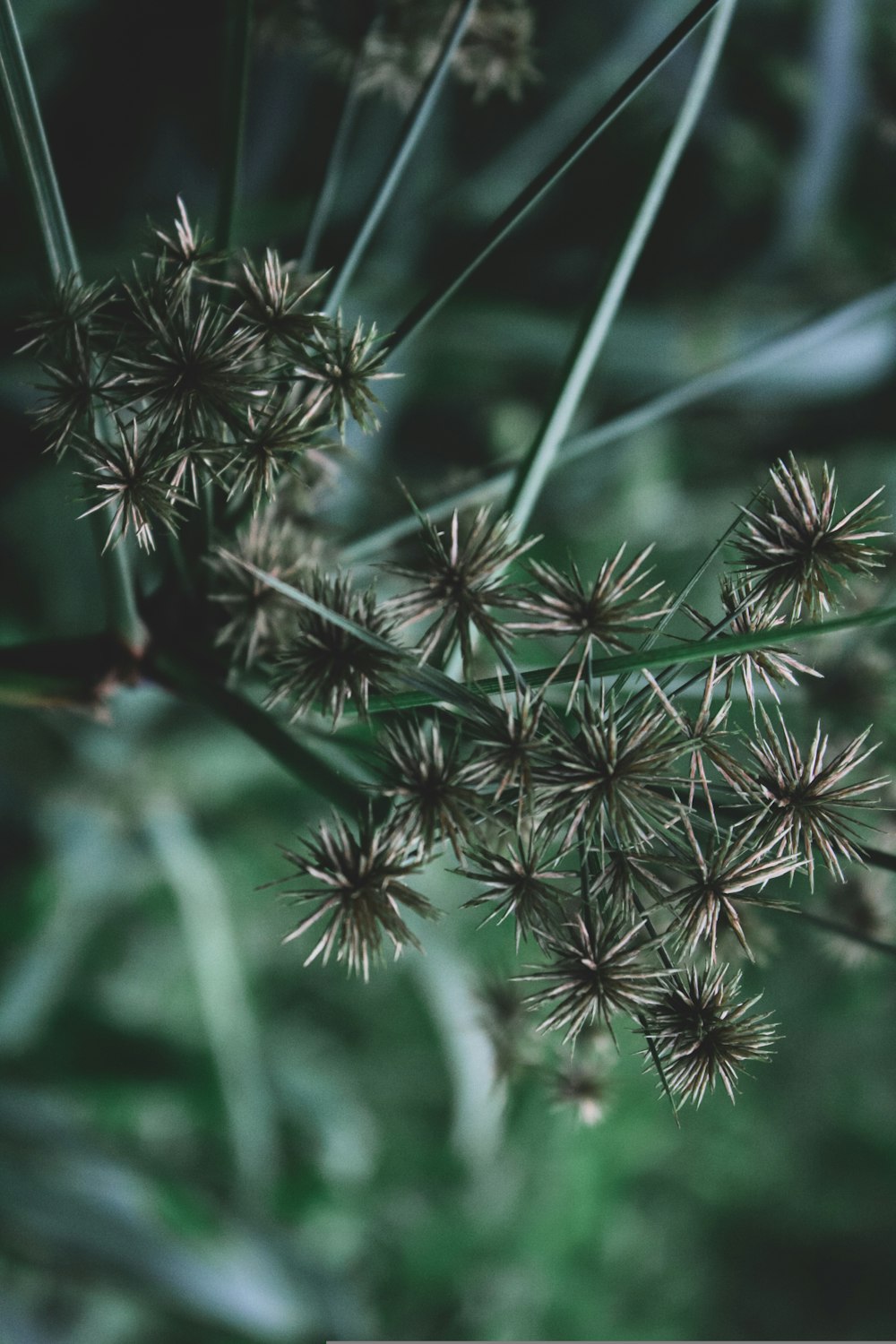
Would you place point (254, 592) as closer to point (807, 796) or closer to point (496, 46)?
point (807, 796)

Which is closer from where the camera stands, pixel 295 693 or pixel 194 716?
pixel 295 693

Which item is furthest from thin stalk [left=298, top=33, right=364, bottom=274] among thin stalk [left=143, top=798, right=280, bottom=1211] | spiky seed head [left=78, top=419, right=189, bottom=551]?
thin stalk [left=143, top=798, right=280, bottom=1211]

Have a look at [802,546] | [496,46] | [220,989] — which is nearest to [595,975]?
[802,546]

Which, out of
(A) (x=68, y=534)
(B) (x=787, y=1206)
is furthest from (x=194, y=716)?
(B) (x=787, y=1206)

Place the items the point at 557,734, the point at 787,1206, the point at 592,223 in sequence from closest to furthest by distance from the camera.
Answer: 1. the point at 557,734
2. the point at 592,223
3. the point at 787,1206

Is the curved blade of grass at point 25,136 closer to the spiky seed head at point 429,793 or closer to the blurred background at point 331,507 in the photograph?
the spiky seed head at point 429,793

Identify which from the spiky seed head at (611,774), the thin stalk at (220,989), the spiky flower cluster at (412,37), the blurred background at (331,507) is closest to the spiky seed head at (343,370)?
the spiky seed head at (611,774)

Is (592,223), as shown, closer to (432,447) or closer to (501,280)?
(501,280)
